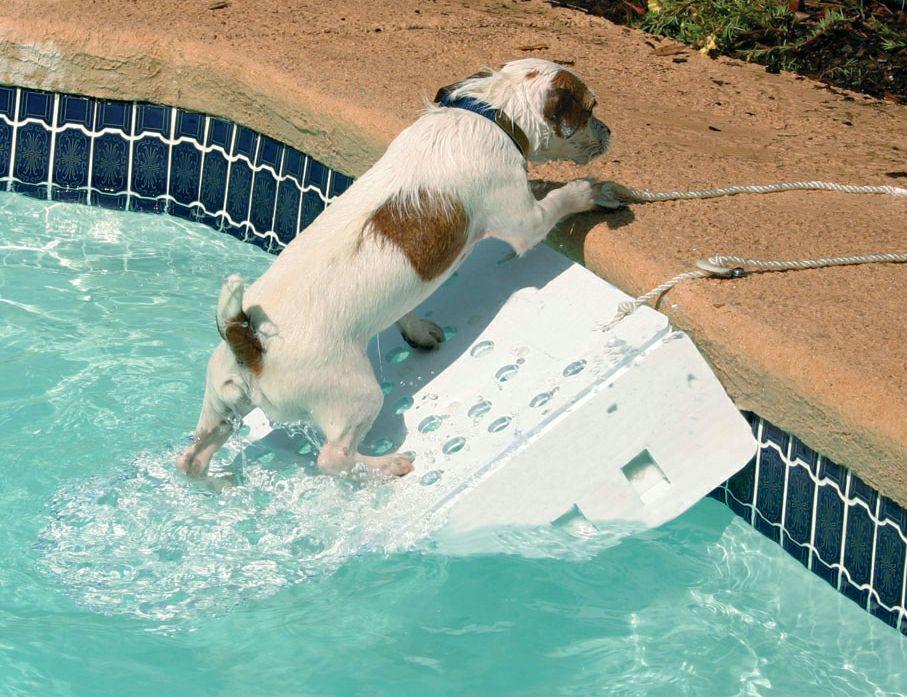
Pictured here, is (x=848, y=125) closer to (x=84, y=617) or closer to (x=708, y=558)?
(x=708, y=558)

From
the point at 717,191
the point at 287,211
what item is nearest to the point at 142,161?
the point at 287,211

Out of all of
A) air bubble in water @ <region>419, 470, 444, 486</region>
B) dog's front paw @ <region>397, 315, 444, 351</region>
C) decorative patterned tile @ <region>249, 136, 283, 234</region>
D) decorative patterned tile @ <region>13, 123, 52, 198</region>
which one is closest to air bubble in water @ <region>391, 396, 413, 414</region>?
dog's front paw @ <region>397, 315, 444, 351</region>

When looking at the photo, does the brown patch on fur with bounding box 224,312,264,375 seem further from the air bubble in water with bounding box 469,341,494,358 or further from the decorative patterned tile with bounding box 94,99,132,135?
the decorative patterned tile with bounding box 94,99,132,135

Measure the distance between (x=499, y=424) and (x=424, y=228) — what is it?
26.8 inches

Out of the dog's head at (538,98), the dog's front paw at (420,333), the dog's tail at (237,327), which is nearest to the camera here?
the dog's tail at (237,327)

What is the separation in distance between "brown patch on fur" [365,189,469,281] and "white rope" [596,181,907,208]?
72cm

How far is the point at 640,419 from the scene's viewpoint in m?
4.09

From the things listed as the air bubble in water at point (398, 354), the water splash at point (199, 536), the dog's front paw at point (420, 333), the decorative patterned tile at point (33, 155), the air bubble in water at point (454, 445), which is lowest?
the water splash at point (199, 536)

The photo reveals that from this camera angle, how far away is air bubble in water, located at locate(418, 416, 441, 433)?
4367 millimetres

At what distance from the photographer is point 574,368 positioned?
423 centimetres

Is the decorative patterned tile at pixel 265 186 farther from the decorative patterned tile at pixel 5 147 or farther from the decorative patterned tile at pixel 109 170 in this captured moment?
the decorative patterned tile at pixel 5 147

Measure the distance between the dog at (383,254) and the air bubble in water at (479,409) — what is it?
0.89 ft

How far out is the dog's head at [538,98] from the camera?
14.8 feet

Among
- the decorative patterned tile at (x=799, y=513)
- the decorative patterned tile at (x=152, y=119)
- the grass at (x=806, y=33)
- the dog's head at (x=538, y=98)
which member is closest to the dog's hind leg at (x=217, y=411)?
the dog's head at (x=538, y=98)
